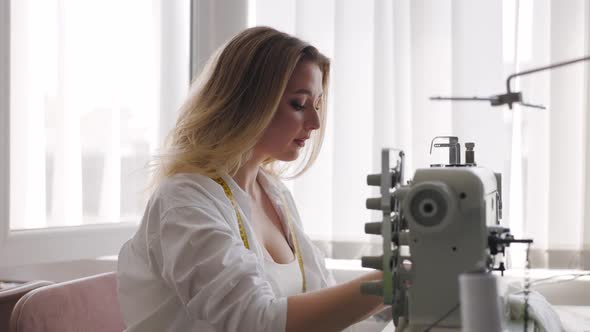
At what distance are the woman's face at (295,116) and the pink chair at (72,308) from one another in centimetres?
45

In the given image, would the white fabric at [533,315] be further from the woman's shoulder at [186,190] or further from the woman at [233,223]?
the woman's shoulder at [186,190]

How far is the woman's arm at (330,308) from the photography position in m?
1.21

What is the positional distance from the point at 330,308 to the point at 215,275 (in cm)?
20

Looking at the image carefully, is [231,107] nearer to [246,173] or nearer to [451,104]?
[246,173]

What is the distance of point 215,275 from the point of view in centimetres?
126

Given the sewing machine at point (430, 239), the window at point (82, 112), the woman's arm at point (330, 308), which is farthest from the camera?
the window at point (82, 112)

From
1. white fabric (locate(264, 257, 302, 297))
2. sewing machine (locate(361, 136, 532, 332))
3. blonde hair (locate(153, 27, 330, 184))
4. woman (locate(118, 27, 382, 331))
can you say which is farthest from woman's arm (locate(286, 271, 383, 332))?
blonde hair (locate(153, 27, 330, 184))

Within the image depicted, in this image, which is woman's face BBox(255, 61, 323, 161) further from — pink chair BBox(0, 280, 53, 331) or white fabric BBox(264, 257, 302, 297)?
pink chair BBox(0, 280, 53, 331)

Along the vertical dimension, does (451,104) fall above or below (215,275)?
above

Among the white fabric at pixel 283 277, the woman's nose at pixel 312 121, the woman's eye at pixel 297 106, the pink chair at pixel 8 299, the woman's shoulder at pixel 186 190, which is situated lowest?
the pink chair at pixel 8 299

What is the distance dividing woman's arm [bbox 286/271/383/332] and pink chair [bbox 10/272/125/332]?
46 centimetres

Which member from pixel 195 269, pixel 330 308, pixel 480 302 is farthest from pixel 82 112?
pixel 480 302

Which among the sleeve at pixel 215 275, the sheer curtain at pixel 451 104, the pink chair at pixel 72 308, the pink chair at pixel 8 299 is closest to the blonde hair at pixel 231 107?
the sleeve at pixel 215 275

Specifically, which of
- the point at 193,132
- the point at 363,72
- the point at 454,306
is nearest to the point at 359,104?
the point at 363,72
